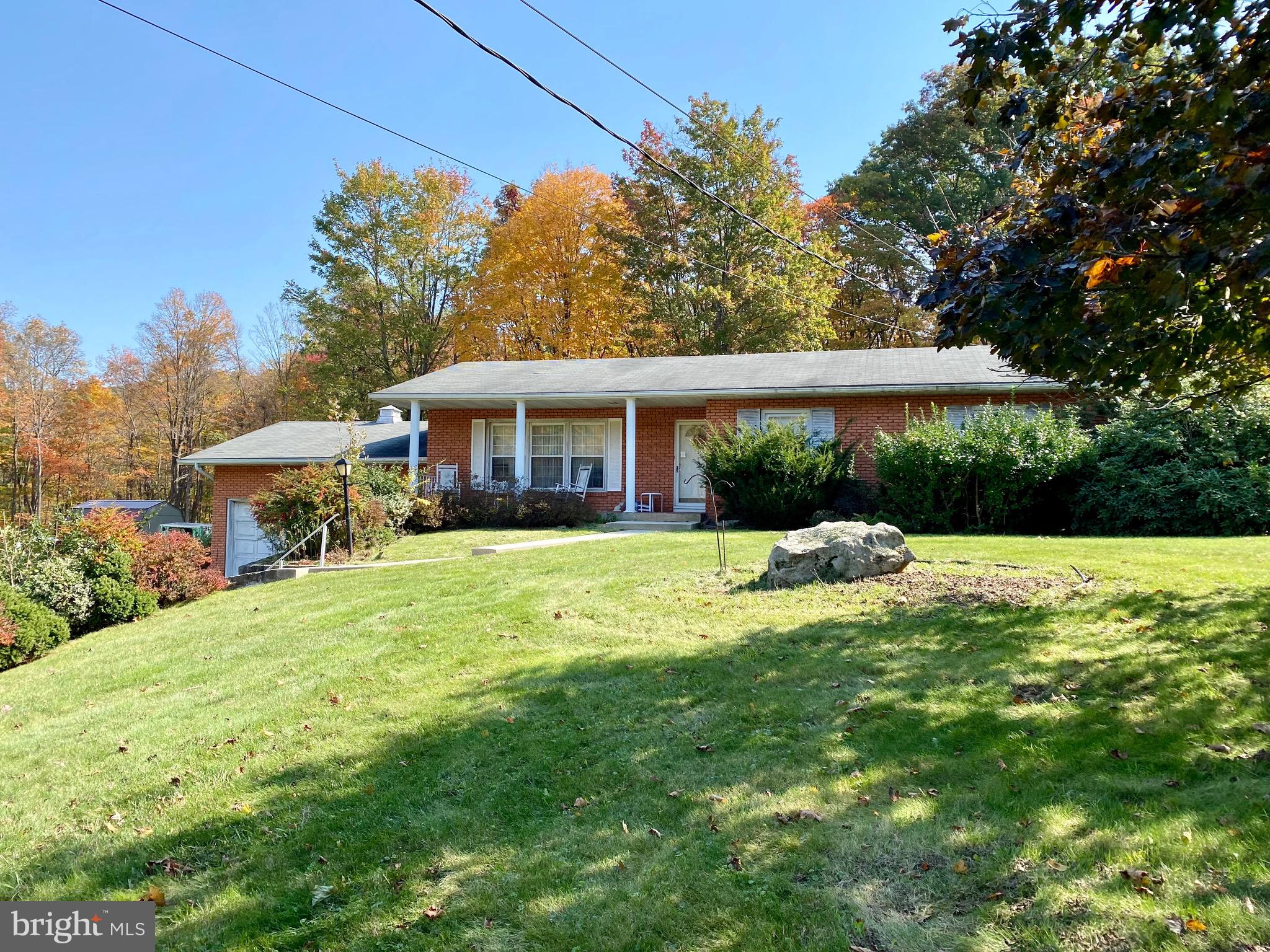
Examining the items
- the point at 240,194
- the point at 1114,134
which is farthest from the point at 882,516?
the point at 240,194

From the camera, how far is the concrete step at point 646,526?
51.4 feet

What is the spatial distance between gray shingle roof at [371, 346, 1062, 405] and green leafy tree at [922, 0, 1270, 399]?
33.1 feet

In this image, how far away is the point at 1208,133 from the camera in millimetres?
3748

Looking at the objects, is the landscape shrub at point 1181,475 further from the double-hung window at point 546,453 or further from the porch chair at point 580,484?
the double-hung window at point 546,453

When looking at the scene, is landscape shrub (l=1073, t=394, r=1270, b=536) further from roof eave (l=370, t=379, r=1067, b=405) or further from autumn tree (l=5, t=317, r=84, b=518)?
autumn tree (l=5, t=317, r=84, b=518)

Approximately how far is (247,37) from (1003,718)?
9467 millimetres

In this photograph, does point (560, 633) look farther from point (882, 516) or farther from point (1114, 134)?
point (882, 516)

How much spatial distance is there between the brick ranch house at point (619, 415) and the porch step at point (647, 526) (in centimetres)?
100

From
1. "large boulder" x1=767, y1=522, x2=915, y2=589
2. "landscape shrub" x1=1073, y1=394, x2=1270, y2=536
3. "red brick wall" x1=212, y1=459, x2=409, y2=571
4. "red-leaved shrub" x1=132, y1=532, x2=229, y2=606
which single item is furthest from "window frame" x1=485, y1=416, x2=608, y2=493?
"large boulder" x1=767, y1=522, x2=915, y2=589

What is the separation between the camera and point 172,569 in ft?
39.6

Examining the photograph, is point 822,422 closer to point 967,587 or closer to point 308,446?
point 967,587

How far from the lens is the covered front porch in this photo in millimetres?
18766

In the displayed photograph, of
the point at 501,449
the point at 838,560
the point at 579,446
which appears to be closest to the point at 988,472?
the point at 838,560

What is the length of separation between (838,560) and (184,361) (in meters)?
39.0
